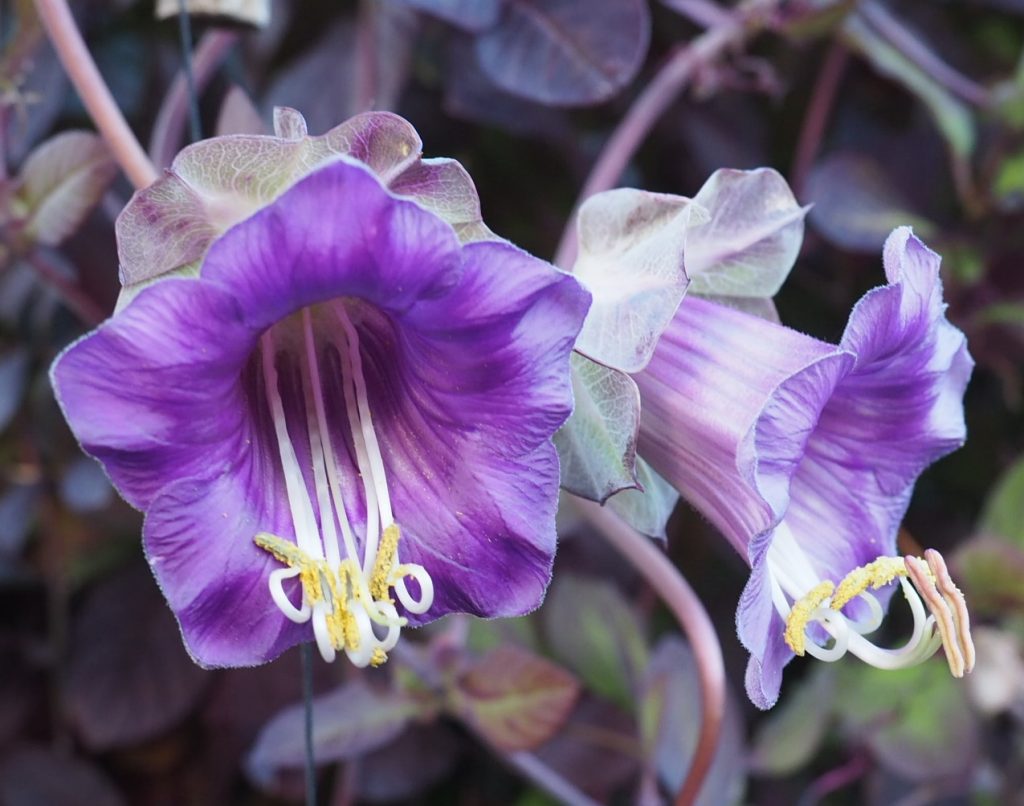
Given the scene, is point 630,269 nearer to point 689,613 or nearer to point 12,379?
point 689,613

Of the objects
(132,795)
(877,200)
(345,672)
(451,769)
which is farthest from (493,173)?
(132,795)

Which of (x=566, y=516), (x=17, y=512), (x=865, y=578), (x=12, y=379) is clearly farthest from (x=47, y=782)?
(x=865, y=578)

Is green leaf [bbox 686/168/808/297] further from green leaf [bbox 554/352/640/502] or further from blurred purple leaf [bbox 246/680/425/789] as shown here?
blurred purple leaf [bbox 246/680/425/789]

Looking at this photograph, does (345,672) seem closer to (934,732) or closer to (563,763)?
(563,763)

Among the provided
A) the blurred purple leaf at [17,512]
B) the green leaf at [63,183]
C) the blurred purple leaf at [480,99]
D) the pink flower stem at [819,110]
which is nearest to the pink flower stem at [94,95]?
the green leaf at [63,183]

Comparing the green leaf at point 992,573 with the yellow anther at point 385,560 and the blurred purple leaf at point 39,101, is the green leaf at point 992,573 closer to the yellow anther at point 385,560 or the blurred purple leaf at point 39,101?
the yellow anther at point 385,560

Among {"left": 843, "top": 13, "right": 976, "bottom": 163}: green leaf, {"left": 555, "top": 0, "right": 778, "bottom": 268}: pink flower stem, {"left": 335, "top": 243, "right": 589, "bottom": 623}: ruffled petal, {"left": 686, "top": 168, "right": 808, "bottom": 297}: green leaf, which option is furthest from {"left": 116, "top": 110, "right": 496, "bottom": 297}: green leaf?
{"left": 843, "top": 13, "right": 976, "bottom": 163}: green leaf
